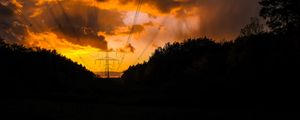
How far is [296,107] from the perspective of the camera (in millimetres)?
33344

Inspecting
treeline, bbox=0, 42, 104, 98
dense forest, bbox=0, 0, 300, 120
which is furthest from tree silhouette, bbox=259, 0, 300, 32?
treeline, bbox=0, 42, 104, 98

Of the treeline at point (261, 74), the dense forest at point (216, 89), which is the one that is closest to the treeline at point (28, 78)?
the dense forest at point (216, 89)

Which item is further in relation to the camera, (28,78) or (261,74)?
(28,78)

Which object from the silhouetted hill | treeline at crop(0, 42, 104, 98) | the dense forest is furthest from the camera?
treeline at crop(0, 42, 104, 98)

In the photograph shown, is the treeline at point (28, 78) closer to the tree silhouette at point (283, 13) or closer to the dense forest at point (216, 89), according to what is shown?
the dense forest at point (216, 89)

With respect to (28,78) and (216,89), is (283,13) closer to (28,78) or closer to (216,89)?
(216,89)

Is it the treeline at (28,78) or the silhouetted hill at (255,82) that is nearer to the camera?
the silhouetted hill at (255,82)

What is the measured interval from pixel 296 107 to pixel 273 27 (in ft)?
97.0

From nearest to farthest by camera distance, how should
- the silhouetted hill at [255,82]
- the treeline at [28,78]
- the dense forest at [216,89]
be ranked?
the dense forest at [216,89] < the silhouetted hill at [255,82] < the treeline at [28,78]

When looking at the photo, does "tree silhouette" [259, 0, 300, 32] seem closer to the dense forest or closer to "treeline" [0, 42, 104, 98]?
the dense forest

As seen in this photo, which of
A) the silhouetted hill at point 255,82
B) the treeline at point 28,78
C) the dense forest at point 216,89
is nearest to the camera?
the dense forest at point 216,89

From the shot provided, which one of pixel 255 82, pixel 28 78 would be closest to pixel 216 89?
pixel 255 82

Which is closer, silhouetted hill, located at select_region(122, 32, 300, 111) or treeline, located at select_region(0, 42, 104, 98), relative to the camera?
silhouetted hill, located at select_region(122, 32, 300, 111)

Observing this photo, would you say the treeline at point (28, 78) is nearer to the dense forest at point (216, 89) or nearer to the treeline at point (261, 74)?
the dense forest at point (216, 89)
